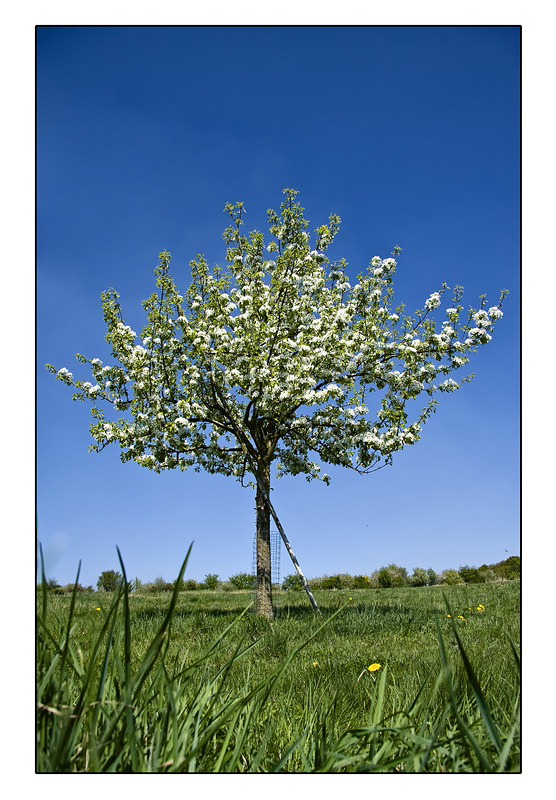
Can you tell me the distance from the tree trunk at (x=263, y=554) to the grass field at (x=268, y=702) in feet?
12.3

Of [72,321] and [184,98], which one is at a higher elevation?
[184,98]

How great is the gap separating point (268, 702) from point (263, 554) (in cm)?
918

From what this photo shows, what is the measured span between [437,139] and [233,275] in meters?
9.20

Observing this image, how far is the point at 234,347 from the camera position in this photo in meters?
11.2

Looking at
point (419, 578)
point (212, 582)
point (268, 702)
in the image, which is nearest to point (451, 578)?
point (419, 578)

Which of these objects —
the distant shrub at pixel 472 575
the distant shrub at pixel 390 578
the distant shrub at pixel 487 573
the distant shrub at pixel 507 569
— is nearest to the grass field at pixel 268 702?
the distant shrub at pixel 507 569

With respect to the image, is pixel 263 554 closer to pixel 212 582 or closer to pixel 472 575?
pixel 212 582

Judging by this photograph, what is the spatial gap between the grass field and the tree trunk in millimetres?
3756

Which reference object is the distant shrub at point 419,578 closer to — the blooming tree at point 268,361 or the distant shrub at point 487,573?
the distant shrub at point 487,573

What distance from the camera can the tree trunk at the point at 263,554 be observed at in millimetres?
11195

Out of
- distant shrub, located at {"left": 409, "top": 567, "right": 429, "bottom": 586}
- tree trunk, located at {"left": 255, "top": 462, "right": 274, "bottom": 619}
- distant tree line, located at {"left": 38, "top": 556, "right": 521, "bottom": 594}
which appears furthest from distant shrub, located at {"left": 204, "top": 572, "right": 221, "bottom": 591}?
distant shrub, located at {"left": 409, "top": 567, "right": 429, "bottom": 586}
